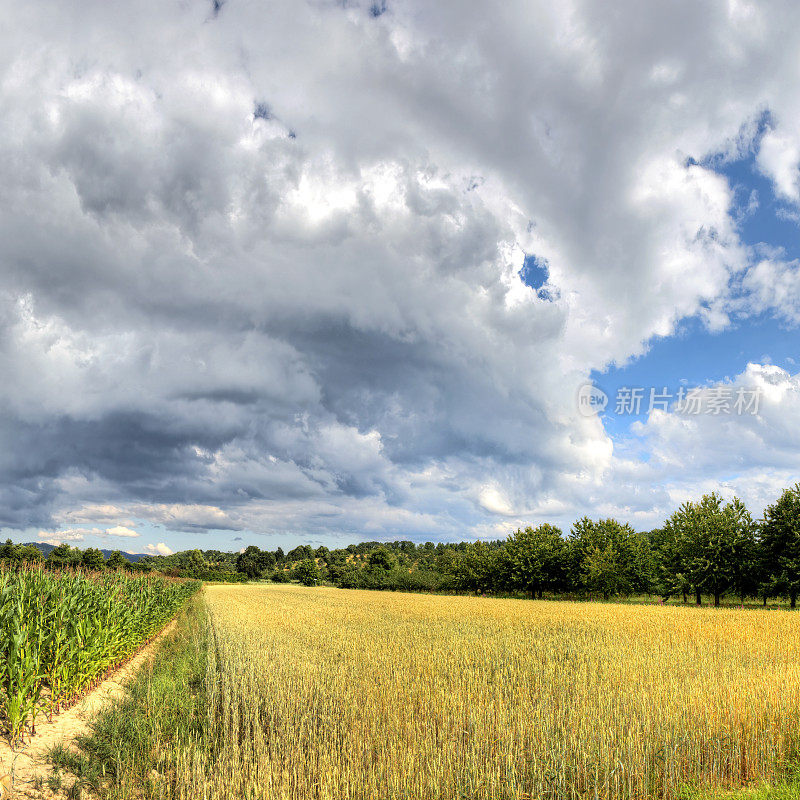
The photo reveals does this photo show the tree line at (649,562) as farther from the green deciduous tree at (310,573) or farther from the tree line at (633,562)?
the green deciduous tree at (310,573)

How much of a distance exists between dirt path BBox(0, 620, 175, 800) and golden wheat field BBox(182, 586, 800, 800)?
2.56 meters

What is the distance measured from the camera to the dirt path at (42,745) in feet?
26.7

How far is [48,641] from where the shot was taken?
11.8 metres

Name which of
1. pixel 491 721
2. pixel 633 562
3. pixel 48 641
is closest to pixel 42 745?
pixel 48 641

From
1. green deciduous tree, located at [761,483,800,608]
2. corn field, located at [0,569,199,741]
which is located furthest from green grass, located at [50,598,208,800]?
green deciduous tree, located at [761,483,800,608]

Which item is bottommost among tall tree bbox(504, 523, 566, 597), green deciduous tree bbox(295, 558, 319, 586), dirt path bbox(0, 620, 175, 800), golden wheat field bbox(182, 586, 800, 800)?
green deciduous tree bbox(295, 558, 319, 586)

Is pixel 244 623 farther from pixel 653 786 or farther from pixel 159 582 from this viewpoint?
pixel 653 786

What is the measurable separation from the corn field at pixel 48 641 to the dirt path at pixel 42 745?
269 millimetres

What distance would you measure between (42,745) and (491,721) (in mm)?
8617

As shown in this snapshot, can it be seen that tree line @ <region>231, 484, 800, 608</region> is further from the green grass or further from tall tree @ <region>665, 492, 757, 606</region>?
the green grass

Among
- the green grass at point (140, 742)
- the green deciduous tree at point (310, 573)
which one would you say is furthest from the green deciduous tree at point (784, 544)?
the green deciduous tree at point (310, 573)

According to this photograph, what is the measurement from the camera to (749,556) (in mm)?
51094

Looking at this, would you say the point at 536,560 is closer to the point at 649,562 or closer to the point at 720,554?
the point at 649,562

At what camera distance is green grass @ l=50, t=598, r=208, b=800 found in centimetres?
809
